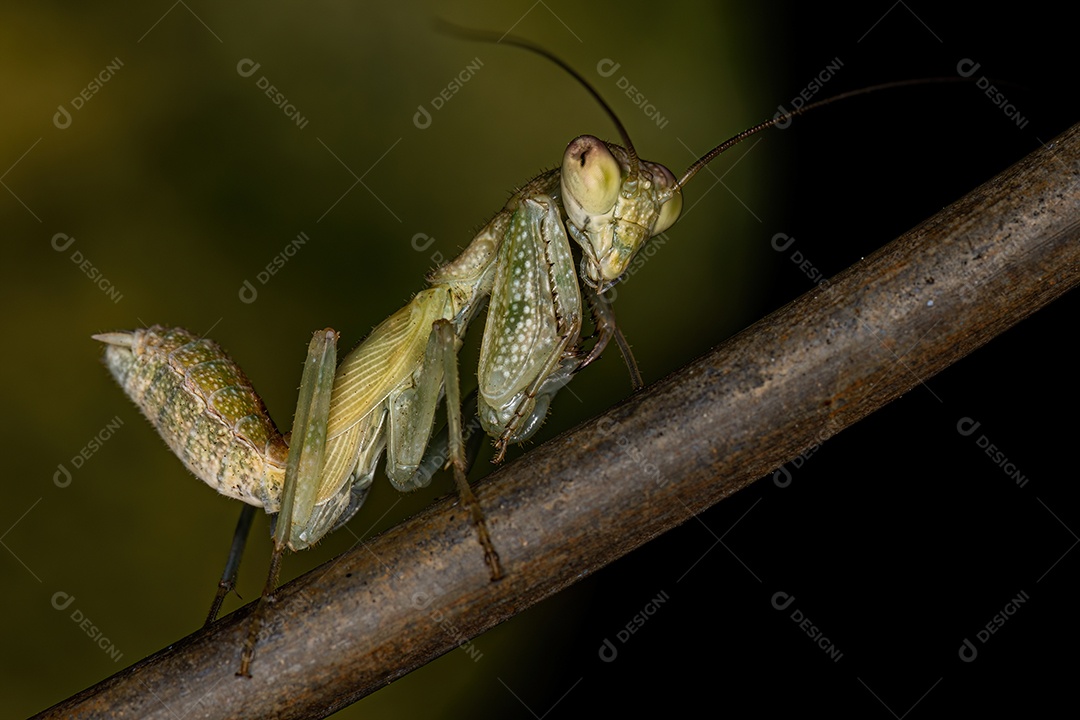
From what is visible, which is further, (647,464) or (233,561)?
(233,561)

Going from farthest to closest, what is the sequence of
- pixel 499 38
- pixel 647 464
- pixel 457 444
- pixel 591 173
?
1. pixel 499 38
2. pixel 591 173
3. pixel 457 444
4. pixel 647 464

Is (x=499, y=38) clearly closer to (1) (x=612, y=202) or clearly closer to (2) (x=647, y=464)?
(1) (x=612, y=202)

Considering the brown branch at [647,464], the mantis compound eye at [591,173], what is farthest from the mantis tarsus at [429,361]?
the brown branch at [647,464]

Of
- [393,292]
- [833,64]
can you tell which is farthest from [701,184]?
[393,292]

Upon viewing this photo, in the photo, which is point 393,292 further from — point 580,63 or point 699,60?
point 699,60

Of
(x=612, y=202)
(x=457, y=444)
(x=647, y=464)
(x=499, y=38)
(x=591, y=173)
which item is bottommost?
(x=647, y=464)

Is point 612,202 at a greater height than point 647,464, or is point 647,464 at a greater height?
point 612,202

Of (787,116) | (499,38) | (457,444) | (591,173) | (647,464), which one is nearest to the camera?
(647,464)

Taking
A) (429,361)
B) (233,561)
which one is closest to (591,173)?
(429,361)
